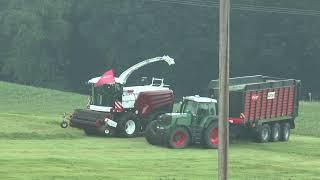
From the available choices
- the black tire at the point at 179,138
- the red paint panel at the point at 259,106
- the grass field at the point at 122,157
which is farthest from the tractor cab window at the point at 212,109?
the red paint panel at the point at 259,106

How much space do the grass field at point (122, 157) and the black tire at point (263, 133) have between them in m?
0.30

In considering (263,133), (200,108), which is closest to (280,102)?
(263,133)

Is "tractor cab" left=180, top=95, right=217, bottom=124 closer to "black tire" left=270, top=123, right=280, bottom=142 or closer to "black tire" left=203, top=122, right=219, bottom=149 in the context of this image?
"black tire" left=203, top=122, right=219, bottom=149

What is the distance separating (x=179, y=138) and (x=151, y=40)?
186 ft

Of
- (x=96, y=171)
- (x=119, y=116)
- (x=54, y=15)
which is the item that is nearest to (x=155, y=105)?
(x=119, y=116)

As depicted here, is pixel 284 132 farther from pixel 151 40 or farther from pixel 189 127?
pixel 151 40

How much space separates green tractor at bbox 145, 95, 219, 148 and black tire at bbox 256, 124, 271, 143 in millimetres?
2554

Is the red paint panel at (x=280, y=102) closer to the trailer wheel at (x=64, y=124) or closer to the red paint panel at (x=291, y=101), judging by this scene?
the red paint panel at (x=291, y=101)

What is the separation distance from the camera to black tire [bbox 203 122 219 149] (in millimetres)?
25061

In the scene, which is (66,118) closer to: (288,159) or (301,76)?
(288,159)

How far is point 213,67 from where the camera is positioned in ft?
264

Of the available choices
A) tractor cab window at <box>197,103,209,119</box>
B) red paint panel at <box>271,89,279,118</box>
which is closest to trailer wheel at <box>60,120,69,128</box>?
tractor cab window at <box>197,103,209,119</box>

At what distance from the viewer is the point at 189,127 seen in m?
25.2

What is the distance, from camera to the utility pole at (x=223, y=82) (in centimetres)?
1225
